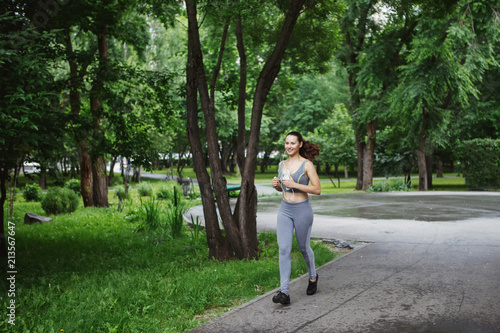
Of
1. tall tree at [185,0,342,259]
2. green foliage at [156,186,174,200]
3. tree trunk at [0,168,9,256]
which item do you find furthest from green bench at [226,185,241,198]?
tall tree at [185,0,342,259]

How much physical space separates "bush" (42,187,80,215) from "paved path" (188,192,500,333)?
408 inches

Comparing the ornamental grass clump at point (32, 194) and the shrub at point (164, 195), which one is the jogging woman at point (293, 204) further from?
the ornamental grass clump at point (32, 194)

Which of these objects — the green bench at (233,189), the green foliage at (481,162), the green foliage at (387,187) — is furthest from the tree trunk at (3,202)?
the green foliage at (481,162)

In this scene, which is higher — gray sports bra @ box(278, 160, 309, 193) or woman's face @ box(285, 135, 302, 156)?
woman's face @ box(285, 135, 302, 156)

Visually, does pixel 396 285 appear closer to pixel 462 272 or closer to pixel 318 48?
pixel 462 272

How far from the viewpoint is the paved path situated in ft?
13.9

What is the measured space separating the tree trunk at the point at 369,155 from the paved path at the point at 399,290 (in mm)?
15162

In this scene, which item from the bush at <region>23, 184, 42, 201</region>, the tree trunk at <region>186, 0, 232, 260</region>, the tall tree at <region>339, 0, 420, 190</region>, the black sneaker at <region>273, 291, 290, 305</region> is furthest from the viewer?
the bush at <region>23, 184, 42, 201</region>

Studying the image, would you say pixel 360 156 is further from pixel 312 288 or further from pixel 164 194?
pixel 312 288

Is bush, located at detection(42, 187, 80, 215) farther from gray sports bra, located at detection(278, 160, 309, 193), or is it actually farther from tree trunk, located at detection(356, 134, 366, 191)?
tree trunk, located at detection(356, 134, 366, 191)

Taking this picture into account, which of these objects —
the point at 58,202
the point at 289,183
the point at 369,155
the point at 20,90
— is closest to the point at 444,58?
the point at 369,155

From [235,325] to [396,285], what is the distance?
88.3 inches

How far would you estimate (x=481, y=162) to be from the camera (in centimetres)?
2441

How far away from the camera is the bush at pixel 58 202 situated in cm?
1623
